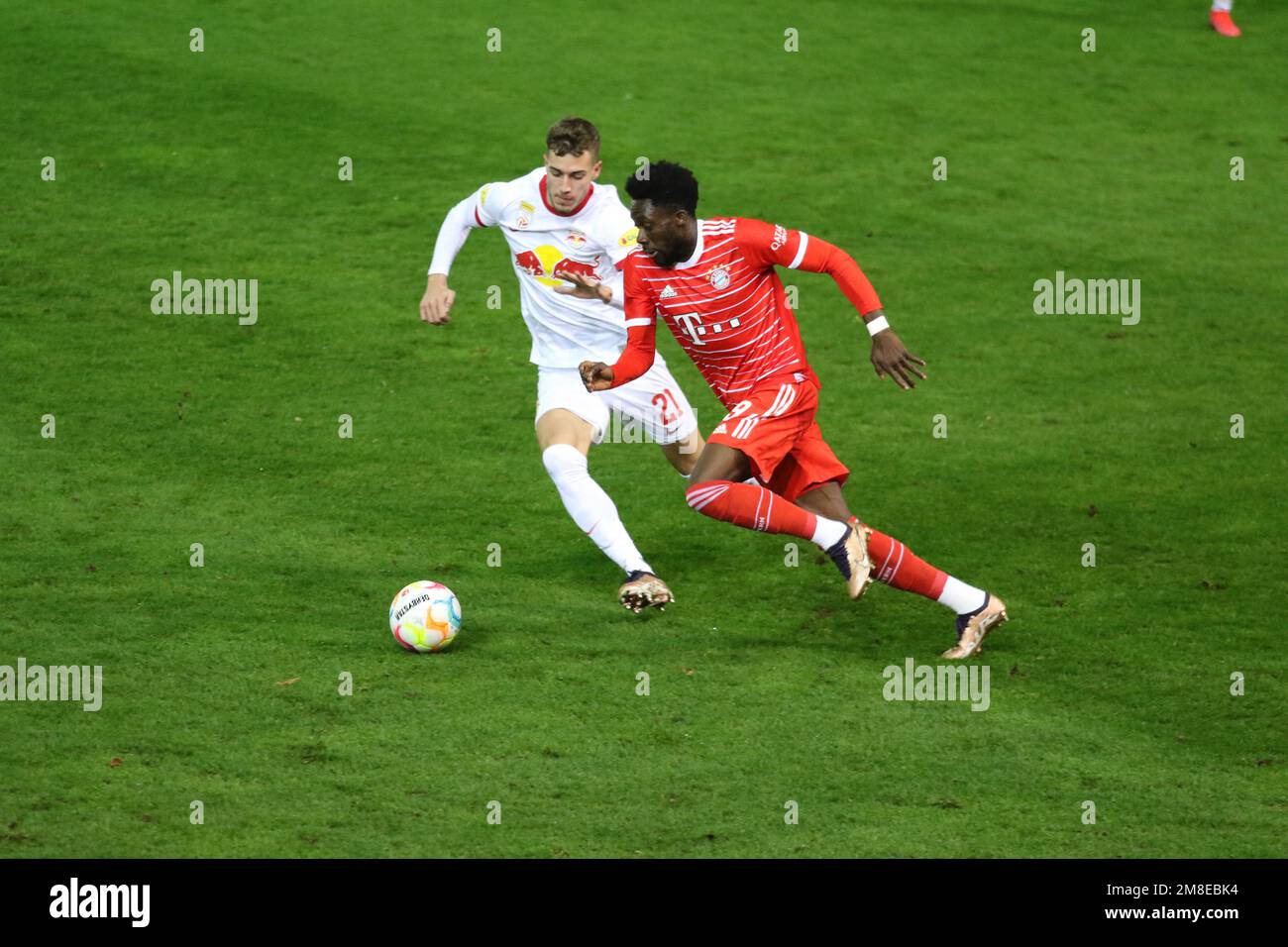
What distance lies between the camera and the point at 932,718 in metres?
7.53

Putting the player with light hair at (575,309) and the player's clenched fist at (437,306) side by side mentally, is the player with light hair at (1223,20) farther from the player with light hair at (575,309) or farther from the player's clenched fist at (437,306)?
the player's clenched fist at (437,306)

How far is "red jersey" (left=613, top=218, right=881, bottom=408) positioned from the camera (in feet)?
26.8

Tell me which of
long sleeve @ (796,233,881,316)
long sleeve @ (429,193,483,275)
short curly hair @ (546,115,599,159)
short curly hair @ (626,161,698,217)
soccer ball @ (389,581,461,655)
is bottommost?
soccer ball @ (389,581,461,655)

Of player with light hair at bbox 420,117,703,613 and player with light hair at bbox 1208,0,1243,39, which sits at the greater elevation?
player with light hair at bbox 1208,0,1243,39

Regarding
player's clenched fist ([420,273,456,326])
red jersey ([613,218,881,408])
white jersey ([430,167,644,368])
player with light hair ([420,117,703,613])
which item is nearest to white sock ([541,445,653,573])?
player with light hair ([420,117,703,613])

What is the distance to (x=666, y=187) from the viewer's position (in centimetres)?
797

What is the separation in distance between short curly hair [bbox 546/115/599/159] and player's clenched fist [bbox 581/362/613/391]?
1347mm

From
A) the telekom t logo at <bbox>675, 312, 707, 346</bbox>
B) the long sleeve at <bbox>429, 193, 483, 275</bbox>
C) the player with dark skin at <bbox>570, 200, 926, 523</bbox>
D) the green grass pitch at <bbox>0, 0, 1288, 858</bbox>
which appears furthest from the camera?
the long sleeve at <bbox>429, 193, 483, 275</bbox>

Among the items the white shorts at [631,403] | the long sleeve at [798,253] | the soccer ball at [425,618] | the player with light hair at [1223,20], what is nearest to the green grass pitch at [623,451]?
the soccer ball at [425,618]

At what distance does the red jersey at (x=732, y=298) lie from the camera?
816cm

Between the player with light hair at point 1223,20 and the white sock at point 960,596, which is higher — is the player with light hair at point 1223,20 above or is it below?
above

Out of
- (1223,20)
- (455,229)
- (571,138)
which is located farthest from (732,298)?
(1223,20)

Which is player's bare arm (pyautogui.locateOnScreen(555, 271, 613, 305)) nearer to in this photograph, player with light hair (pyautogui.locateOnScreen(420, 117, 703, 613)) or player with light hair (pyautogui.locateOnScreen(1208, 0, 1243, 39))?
player with light hair (pyautogui.locateOnScreen(420, 117, 703, 613))
